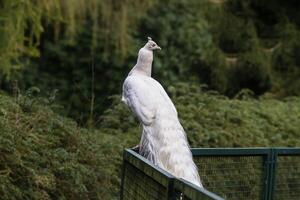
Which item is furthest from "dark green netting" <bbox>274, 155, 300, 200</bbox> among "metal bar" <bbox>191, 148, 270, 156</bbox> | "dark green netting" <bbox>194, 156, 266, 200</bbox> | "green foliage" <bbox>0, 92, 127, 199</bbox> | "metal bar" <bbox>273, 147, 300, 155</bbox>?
"green foliage" <bbox>0, 92, 127, 199</bbox>

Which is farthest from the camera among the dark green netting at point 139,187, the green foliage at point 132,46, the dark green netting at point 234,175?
the green foliage at point 132,46

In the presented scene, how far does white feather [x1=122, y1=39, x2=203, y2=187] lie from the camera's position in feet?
14.9

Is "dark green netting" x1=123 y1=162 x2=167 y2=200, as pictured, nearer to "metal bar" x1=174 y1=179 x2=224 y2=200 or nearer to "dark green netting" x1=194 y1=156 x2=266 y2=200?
"metal bar" x1=174 y1=179 x2=224 y2=200

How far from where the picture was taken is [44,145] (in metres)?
6.14

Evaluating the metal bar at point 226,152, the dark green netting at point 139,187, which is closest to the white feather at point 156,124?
the dark green netting at point 139,187

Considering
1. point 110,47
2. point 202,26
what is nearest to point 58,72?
point 110,47

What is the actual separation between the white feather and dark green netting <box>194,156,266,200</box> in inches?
18.8

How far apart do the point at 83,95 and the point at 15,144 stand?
469 centimetres

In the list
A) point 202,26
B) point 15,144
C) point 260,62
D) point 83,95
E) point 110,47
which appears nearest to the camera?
point 15,144

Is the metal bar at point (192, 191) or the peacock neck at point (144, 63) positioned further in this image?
the peacock neck at point (144, 63)

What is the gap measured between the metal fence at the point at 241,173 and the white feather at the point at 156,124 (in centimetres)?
15

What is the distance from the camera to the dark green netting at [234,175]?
17.3 feet

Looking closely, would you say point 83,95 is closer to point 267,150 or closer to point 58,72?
point 58,72

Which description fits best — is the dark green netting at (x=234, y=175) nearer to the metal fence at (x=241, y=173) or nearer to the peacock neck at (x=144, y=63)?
the metal fence at (x=241, y=173)
